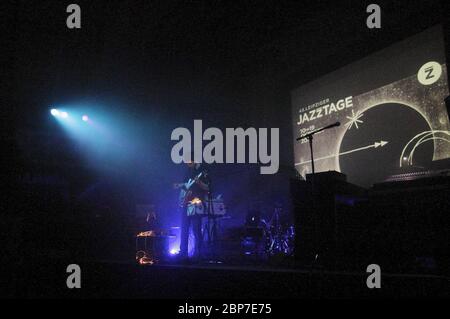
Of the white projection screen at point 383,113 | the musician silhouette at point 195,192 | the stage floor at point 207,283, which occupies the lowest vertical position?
the stage floor at point 207,283

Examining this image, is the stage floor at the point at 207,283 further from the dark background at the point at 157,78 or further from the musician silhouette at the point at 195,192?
the dark background at the point at 157,78

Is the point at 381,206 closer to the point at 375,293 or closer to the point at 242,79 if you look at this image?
the point at 375,293

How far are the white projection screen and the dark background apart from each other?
1.15 feet

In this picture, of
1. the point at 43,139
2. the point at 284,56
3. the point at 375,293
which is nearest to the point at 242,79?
the point at 284,56

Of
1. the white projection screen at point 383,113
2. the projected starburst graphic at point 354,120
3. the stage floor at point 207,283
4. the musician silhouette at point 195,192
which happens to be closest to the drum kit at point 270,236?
the musician silhouette at point 195,192

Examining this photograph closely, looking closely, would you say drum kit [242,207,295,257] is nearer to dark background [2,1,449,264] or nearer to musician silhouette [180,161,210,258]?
dark background [2,1,449,264]

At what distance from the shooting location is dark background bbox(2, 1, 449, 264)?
588 centimetres

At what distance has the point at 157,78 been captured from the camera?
25.3 feet

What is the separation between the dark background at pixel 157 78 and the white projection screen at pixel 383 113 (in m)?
0.35

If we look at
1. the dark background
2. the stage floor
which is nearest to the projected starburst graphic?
the dark background

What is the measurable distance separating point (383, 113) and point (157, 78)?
446 centimetres

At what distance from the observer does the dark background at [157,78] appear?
19.3 feet

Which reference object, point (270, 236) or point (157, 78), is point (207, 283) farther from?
point (157, 78)

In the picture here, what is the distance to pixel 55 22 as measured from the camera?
614 centimetres
